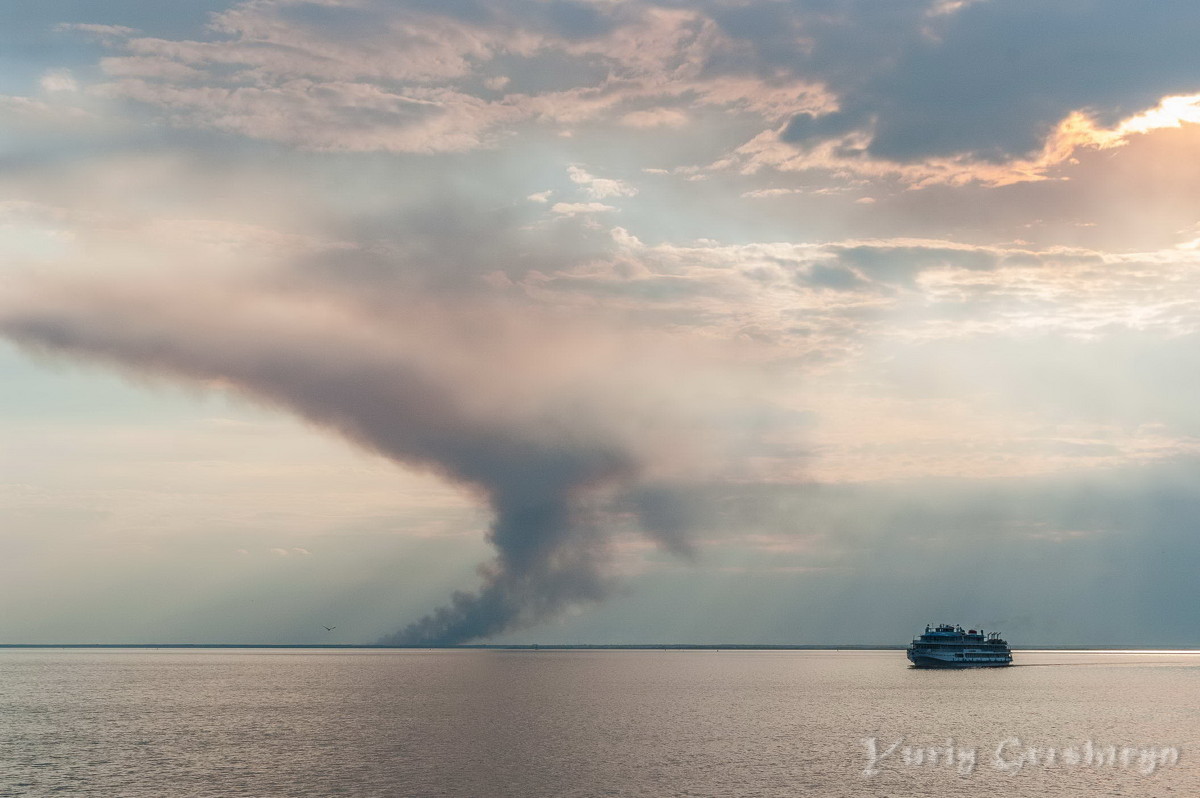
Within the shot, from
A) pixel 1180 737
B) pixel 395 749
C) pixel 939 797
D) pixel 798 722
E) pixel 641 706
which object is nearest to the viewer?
pixel 939 797

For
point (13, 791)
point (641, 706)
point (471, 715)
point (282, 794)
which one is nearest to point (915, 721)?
point (641, 706)

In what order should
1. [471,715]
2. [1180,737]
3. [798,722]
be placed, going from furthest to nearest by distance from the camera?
1. [471,715]
2. [798,722]
3. [1180,737]

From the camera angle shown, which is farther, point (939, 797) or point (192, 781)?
point (192, 781)

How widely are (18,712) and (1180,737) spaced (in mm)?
183119

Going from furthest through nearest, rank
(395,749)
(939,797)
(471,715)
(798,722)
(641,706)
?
1. (641,706)
2. (471,715)
3. (798,722)
4. (395,749)
5. (939,797)

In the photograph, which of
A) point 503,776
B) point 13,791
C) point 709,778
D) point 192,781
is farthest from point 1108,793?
point 13,791

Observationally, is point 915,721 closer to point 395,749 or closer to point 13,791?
point 395,749

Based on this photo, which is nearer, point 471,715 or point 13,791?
point 13,791

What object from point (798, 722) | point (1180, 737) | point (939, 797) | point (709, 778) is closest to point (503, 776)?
point (709, 778)

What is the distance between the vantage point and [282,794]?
8994cm

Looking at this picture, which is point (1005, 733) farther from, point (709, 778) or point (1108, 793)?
point (709, 778)

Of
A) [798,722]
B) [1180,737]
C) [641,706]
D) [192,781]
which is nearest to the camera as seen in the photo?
[192,781]

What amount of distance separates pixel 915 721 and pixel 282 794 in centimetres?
10773

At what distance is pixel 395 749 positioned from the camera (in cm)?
12162
